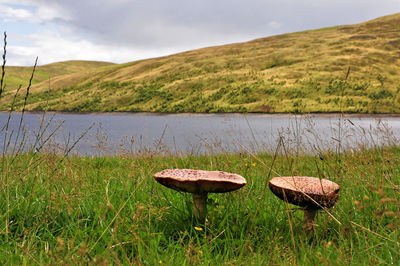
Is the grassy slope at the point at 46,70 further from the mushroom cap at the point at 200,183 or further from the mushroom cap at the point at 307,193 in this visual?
the mushroom cap at the point at 307,193

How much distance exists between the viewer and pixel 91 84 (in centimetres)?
8438

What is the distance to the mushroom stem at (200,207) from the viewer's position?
2.77m

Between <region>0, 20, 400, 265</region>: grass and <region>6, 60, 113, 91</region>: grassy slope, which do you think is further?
<region>6, 60, 113, 91</region>: grassy slope

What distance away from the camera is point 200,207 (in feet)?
9.12

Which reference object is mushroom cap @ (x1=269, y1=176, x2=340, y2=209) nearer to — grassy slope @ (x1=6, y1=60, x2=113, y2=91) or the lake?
the lake

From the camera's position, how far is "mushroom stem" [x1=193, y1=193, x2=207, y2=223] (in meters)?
2.77

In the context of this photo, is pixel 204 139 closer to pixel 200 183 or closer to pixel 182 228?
pixel 182 228

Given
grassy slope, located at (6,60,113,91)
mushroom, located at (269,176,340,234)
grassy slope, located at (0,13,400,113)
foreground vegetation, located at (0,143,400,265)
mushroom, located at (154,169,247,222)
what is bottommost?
foreground vegetation, located at (0,143,400,265)

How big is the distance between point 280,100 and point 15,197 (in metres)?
41.3

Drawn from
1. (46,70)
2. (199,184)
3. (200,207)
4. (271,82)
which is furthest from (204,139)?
(46,70)

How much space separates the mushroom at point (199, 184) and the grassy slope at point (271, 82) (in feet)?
83.1

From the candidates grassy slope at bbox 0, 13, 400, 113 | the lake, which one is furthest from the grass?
grassy slope at bbox 0, 13, 400, 113

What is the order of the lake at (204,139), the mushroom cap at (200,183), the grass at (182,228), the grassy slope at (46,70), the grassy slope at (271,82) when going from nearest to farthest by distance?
the grass at (182,228) < the mushroom cap at (200,183) < the lake at (204,139) < the grassy slope at (271,82) < the grassy slope at (46,70)

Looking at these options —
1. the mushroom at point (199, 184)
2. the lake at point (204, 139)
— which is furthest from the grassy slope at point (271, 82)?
the mushroom at point (199, 184)
